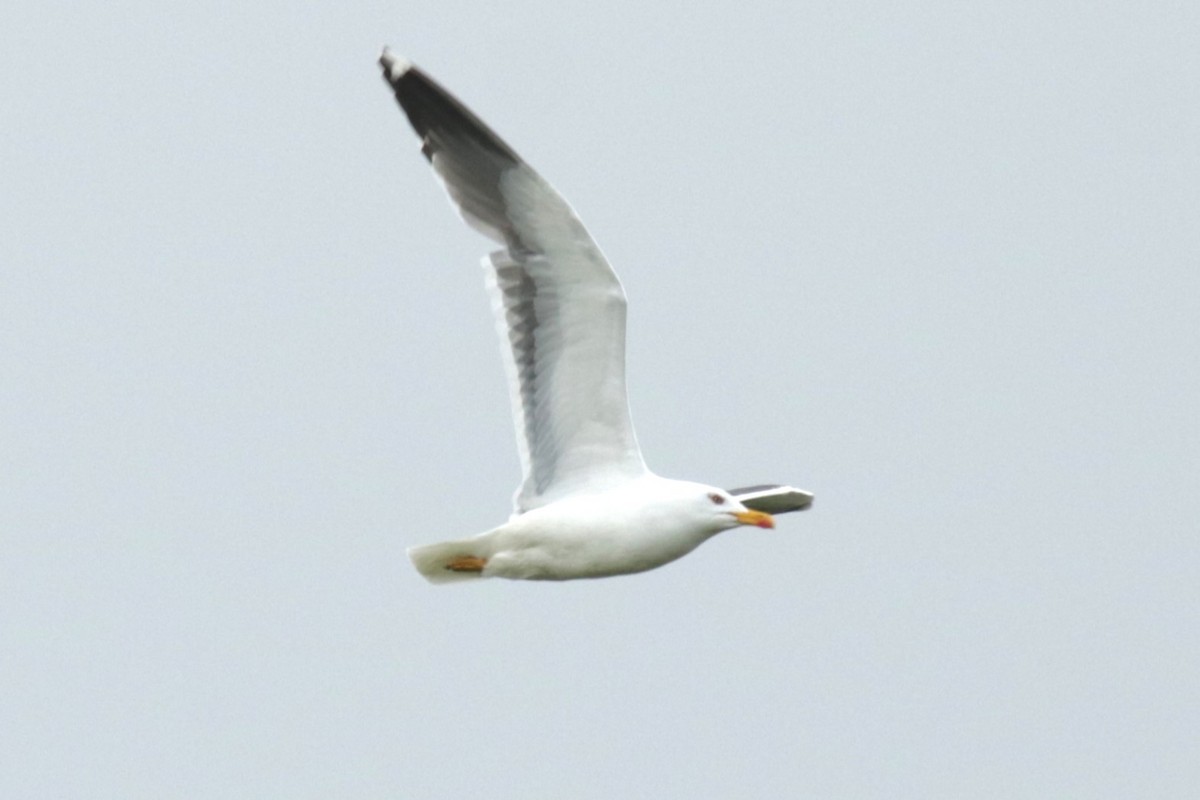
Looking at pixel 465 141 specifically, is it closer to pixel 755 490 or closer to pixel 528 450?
pixel 528 450

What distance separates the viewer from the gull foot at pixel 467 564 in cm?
1539

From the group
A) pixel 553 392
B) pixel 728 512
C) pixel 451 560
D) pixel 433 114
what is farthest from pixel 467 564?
pixel 433 114

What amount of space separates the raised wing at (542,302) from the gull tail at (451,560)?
46 centimetres

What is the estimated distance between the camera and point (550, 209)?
14.8 meters

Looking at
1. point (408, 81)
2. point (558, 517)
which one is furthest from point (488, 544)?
point (408, 81)

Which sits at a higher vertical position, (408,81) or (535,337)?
(408,81)

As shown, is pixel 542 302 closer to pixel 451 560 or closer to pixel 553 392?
pixel 553 392

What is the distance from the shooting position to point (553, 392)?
15281mm

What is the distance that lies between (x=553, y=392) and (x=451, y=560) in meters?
1.17

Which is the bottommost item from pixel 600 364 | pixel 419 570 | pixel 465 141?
pixel 419 570

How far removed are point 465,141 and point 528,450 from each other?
1883 millimetres

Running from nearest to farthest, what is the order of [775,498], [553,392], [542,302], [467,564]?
1. [542,302]
2. [553,392]
3. [467,564]
4. [775,498]

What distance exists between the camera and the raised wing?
48.6 ft

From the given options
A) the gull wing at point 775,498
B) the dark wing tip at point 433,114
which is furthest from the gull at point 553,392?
the gull wing at point 775,498
